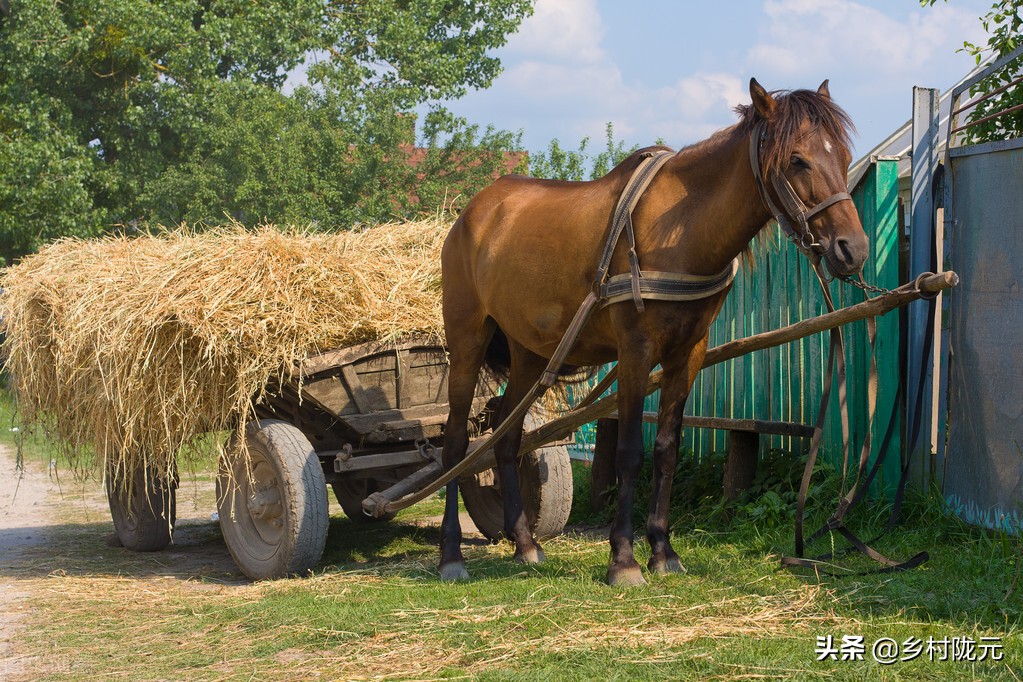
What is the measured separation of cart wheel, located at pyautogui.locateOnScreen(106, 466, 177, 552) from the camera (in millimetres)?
6352

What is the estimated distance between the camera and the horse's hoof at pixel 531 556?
5.29 metres

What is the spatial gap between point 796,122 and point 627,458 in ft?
5.36

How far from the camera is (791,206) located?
390 cm

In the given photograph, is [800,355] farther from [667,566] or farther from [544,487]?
[667,566]

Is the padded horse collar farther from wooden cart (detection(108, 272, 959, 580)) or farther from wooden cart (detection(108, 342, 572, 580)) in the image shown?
wooden cart (detection(108, 342, 572, 580))

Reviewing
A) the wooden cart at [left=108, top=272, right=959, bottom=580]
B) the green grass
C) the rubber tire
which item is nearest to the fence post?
the green grass

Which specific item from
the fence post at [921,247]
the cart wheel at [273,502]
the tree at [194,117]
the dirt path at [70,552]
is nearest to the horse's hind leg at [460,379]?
the cart wheel at [273,502]

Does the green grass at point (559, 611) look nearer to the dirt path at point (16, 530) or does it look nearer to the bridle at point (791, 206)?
the dirt path at point (16, 530)

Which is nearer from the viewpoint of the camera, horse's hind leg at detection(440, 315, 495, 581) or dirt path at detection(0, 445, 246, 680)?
dirt path at detection(0, 445, 246, 680)

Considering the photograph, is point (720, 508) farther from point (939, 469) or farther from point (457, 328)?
point (457, 328)

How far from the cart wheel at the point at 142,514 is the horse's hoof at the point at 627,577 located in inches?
123

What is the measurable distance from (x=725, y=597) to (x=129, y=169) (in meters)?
17.1

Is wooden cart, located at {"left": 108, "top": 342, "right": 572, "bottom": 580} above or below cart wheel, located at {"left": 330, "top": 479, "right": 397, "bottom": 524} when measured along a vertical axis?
above

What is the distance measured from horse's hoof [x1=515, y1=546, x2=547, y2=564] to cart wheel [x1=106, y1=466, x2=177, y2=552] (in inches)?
92.7
